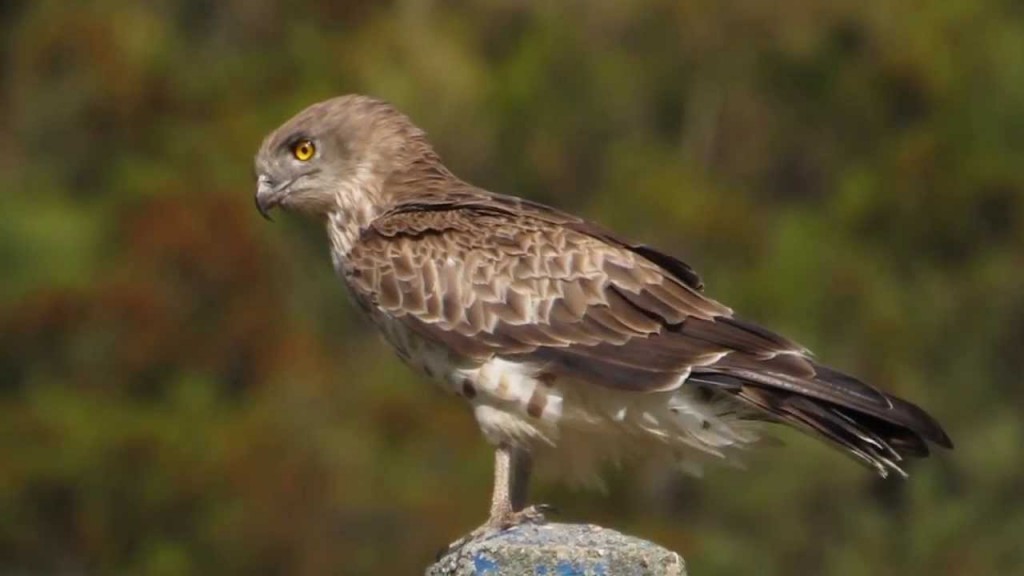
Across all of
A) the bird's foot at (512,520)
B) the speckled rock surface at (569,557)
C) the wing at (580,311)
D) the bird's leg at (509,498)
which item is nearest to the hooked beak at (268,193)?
the wing at (580,311)

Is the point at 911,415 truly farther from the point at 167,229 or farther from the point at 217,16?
the point at 217,16

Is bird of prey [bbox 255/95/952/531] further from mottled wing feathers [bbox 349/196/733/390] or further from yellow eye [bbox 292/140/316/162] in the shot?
yellow eye [bbox 292/140/316/162]

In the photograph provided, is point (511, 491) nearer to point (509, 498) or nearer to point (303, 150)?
point (509, 498)

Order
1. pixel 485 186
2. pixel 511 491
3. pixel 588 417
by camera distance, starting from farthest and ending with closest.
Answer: pixel 485 186 → pixel 511 491 → pixel 588 417

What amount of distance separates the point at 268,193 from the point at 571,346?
4.71 ft

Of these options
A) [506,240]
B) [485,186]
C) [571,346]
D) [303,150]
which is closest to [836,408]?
[571,346]

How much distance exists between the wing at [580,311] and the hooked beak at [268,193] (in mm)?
555

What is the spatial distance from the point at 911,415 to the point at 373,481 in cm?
998

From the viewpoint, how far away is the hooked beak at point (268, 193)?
24.9ft

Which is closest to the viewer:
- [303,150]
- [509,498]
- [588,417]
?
[509,498]

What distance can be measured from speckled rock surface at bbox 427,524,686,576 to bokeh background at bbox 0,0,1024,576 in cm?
870

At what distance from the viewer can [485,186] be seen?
56.7 ft

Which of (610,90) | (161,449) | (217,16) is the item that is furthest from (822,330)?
(217,16)

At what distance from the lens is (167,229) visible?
17797mm
